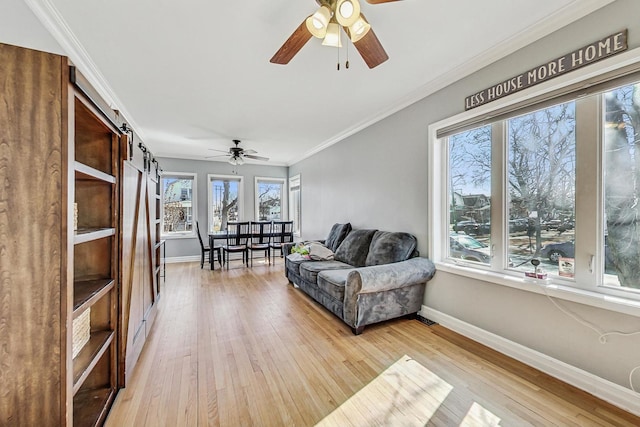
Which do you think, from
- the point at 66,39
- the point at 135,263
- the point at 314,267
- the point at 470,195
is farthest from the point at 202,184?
the point at 470,195

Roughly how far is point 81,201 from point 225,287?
116 inches

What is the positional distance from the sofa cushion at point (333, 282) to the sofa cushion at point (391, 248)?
1.48ft

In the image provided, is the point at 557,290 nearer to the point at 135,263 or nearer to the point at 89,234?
the point at 89,234

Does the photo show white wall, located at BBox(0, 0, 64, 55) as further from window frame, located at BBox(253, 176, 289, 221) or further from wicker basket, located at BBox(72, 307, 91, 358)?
window frame, located at BBox(253, 176, 289, 221)

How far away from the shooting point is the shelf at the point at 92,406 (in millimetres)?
1414

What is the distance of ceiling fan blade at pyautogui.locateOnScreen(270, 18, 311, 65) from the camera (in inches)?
65.2

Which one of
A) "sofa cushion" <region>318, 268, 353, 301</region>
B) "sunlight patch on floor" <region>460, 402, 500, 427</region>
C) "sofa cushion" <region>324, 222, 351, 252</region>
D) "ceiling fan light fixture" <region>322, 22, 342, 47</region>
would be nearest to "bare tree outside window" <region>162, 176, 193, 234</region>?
"sofa cushion" <region>324, 222, 351, 252</region>

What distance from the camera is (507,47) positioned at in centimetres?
218

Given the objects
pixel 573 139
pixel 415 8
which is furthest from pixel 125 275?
pixel 573 139

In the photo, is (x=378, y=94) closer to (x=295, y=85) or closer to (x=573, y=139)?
(x=295, y=85)

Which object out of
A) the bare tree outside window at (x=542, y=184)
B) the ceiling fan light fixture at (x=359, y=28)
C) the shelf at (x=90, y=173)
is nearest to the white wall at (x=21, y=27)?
the shelf at (x=90, y=173)

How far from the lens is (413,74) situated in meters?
2.71

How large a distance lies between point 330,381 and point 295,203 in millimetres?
Answer: 5867

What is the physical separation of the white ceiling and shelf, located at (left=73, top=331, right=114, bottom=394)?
2.21 meters
